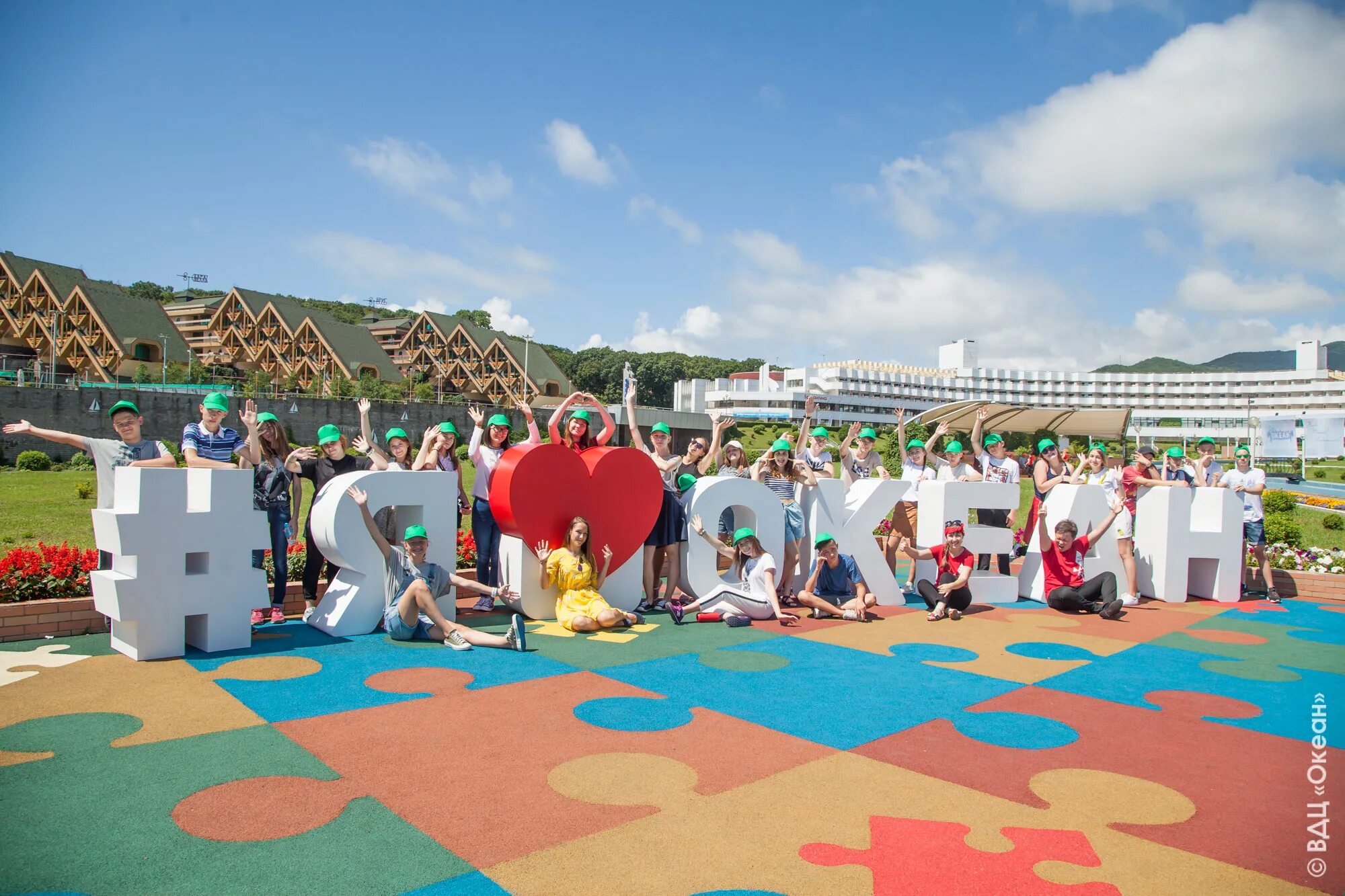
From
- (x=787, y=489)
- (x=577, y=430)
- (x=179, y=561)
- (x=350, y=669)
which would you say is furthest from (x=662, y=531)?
(x=179, y=561)

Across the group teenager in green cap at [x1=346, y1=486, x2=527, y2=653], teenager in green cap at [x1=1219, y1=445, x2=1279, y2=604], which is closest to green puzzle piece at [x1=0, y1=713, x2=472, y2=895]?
teenager in green cap at [x1=346, y1=486, x2=527, y2=653]

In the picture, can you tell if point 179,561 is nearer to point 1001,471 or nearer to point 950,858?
point 950,858

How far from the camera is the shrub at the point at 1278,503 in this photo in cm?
1798

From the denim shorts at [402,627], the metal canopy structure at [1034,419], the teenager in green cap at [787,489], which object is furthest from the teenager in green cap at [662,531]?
the metal canopy structure at [1034,419]

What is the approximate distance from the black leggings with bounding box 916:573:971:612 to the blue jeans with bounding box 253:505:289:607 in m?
6.51

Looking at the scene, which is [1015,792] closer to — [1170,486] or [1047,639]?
[1047,639]

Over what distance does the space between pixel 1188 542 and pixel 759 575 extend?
19.1 ft

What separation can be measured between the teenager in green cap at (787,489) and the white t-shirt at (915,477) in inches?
57.4

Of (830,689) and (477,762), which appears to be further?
(830,689)

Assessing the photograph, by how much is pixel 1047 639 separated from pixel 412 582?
5.85 meters

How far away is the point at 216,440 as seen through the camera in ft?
24.3

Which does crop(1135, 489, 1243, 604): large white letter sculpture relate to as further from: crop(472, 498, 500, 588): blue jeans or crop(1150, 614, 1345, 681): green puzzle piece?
crop(472, 498, 500, 588): blue jeans

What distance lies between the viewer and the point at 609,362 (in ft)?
325

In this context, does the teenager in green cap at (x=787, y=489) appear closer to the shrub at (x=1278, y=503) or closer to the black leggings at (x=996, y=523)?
the black leggings at (x=996, y=523)
